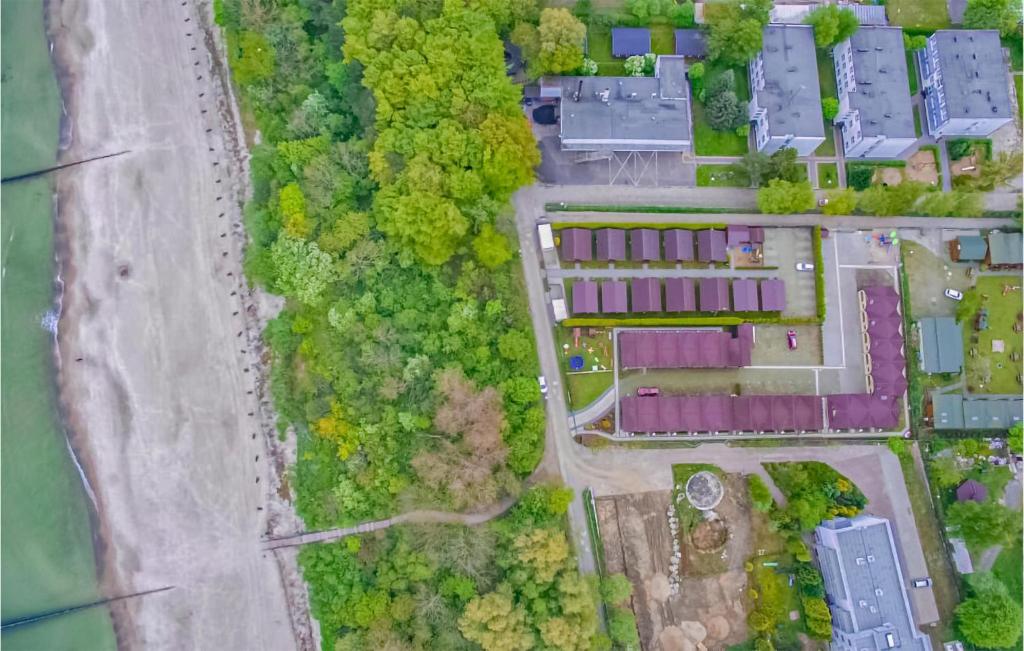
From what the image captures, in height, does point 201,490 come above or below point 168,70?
below

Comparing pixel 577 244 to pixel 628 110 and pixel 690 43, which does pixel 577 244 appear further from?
pixel 690 43

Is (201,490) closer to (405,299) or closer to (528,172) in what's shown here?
(405,299)

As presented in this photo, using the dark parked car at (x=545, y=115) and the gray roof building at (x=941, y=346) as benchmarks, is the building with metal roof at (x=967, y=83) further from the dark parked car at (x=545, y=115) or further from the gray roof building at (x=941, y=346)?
the dark parked car at (x=545, y=115)

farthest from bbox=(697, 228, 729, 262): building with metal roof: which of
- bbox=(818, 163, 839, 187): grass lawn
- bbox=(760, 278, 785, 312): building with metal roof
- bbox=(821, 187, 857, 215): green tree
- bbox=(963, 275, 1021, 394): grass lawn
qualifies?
bbox=(963, 275, 1021, 394): grass lawn

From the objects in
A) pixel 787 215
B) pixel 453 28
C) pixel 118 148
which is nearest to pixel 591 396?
pixel 787 215

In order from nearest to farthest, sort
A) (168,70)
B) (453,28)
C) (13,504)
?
(453,28), (13,504), (168,70)

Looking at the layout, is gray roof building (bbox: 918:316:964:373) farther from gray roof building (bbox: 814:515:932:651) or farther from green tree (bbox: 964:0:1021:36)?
green tree (bbox: 964:0:1021:36)

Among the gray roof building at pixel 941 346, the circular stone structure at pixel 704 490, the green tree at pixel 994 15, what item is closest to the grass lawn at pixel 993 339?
the gray roof building at pixel 941 346
